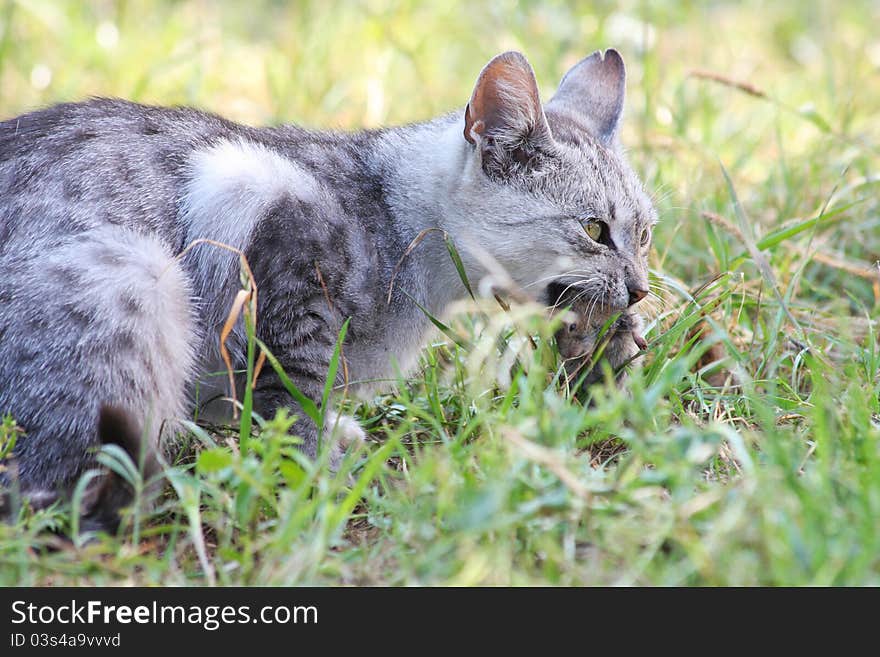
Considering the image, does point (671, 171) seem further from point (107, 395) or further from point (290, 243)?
point (107, 395)

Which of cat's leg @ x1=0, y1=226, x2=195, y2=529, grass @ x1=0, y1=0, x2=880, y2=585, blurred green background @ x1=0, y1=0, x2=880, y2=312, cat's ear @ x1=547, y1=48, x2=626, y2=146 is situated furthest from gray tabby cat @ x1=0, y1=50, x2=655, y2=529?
blurred green background @ x1=0, y1=0, x2=880, y2=312

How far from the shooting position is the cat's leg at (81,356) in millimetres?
2623

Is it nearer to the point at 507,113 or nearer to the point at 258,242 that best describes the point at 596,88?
the point at 507,113

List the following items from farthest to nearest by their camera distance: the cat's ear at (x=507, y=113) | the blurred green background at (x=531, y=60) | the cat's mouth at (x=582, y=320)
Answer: the blurred green background at (x=531, y=60), the cat's mouth at (x=582, y=320), the cat's ear at (x=507, y=113)

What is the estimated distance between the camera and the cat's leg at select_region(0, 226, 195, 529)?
2.62 metres

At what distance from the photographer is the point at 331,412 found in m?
3.23

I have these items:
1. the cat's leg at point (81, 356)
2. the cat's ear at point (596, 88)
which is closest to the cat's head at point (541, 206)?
the cat's ear at point (596, 88)

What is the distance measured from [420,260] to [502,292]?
0.95 feet

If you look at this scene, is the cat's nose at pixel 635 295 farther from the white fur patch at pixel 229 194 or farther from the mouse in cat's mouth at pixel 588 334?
the white fur patch at pixel 229 194

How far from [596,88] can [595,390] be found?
1.91 m

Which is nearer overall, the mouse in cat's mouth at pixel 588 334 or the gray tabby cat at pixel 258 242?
the gray tabby cat at pixel 258 242

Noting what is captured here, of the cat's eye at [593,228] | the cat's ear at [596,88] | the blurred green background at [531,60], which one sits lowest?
the cat's eye at [593,228]

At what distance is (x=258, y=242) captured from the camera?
121 inches
